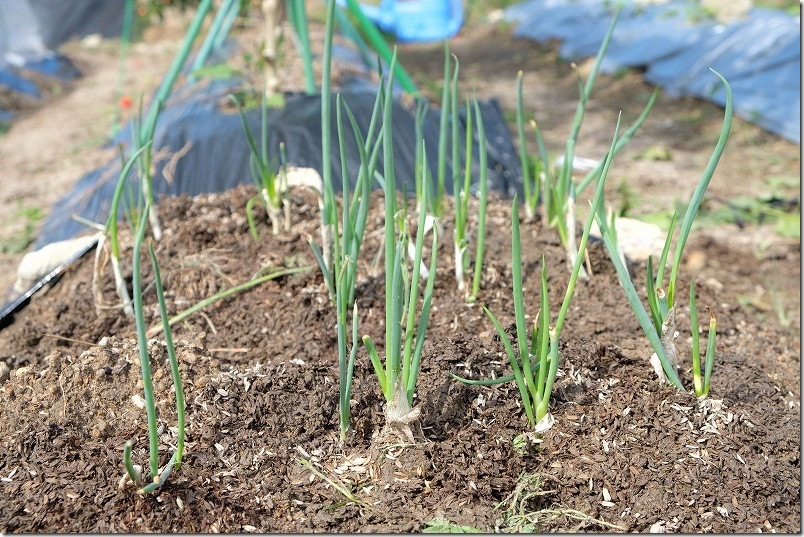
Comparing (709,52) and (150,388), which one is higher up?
(150,388)

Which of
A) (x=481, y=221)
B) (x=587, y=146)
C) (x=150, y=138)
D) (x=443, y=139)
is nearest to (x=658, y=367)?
(x=481, y=221)

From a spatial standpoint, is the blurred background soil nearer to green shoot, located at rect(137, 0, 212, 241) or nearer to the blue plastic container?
green shoot, located at rect(137, 0, 212, 241)

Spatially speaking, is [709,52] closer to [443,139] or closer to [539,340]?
[443,139]

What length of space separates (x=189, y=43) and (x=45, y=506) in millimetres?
2349

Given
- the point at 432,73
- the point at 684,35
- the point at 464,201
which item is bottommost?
the point at 432,73

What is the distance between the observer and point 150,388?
3.84 ft

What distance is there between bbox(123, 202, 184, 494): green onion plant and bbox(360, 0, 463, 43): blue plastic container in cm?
904

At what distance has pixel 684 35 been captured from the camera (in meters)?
6.05

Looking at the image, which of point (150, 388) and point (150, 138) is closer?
point (150, 388)

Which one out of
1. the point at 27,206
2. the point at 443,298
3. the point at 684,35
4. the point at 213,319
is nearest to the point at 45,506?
the point at 213,319

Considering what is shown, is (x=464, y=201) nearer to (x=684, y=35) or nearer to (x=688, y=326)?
(x=688, y=326)

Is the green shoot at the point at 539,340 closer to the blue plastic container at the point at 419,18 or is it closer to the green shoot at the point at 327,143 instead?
the green shoot at the point at 327,143

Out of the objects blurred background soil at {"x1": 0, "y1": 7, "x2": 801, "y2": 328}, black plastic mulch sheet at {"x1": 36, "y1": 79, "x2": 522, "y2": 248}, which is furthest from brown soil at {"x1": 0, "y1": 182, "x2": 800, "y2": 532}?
black plastic mulch sheet at {"x1": 36, "y1": 79, "x2": 522, "y2": 248}

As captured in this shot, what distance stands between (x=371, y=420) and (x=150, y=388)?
451 millimetres
